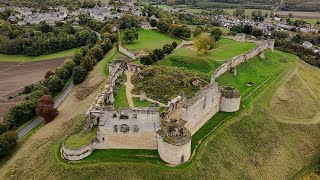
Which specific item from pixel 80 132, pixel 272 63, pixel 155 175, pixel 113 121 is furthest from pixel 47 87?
pixel 272 63

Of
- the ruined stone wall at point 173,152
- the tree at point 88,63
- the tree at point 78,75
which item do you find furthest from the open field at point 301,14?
the ruined stone wall at point 173,152

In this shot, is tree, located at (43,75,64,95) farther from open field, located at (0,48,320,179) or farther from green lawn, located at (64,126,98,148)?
green lawn, located at (64,126,98,148)

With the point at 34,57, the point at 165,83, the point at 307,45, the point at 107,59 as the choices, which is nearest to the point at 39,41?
the point at 34,57

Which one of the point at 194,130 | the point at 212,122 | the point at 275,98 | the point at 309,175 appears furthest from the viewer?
the point at 275,98

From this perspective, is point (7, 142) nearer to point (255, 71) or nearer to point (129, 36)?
point (129, 36)

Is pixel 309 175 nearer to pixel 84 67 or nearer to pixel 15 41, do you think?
pixel 84 67

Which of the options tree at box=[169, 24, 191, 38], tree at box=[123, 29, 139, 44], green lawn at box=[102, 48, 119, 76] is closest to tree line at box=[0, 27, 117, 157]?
green lawn at box=[102, 48, 119, 76]
